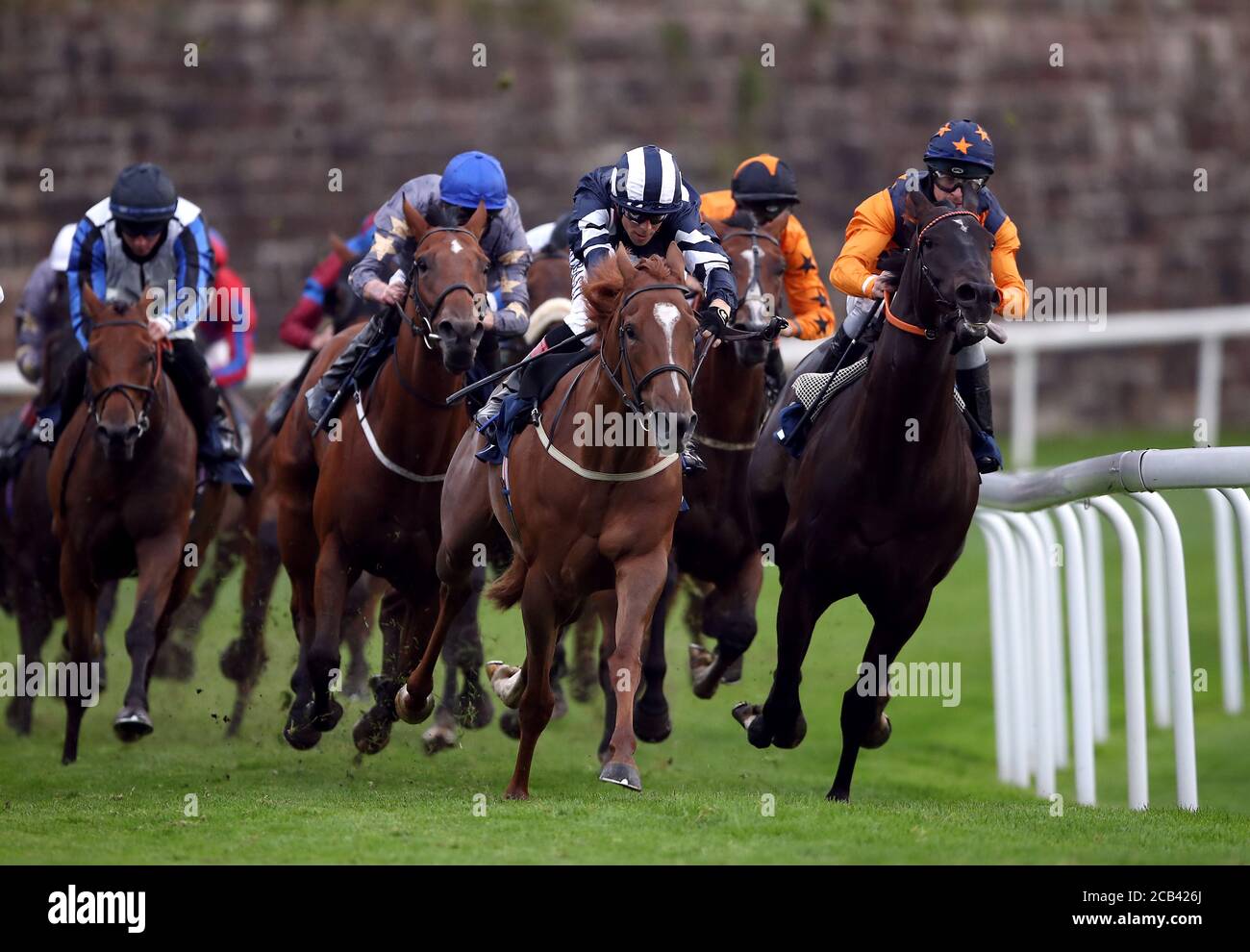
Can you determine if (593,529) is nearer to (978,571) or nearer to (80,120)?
(978,571)

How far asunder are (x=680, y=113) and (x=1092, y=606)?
10339 mm

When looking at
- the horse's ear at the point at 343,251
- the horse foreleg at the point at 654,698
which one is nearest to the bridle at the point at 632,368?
the horse foreleg at the point at 654,698

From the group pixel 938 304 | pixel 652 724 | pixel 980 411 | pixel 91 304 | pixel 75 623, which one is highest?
pixel 91 304

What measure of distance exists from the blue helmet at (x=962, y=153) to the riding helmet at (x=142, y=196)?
347 centimetres

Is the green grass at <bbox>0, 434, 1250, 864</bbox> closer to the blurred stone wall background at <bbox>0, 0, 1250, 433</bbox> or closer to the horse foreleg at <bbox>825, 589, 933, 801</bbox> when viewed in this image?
the horse foreleg at <bbox>825, 589, 933, 801</bbox>

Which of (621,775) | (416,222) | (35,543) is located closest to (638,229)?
(416,222)

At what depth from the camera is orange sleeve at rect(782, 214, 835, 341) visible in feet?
30.3

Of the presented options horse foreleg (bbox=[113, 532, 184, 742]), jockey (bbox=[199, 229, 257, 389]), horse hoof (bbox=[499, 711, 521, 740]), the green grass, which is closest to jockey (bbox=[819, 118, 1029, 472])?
the green grass

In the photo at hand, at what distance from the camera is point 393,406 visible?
8422mm

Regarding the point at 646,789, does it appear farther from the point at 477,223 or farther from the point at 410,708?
the point at 477,223

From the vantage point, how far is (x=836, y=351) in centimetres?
829

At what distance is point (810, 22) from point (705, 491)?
11319 millimetres

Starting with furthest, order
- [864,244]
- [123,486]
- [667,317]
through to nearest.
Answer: [123,486] < [864,244] < [667,317]

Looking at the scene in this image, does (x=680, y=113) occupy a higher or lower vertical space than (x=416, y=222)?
higher
